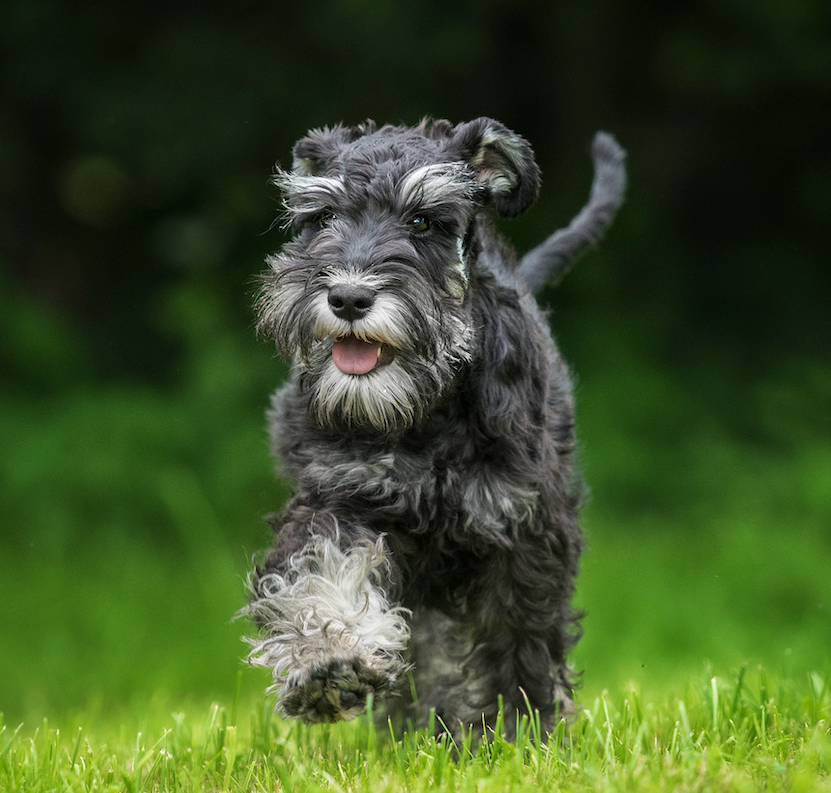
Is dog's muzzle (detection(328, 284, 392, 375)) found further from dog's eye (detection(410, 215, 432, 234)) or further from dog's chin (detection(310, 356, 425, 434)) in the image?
dog's eye (detection(410, 215, 432, 234))

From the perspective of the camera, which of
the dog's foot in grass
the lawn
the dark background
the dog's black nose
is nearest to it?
the dog's foot in grass

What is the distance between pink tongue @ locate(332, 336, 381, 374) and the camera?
3303 millimetres

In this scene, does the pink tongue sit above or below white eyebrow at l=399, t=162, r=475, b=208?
below

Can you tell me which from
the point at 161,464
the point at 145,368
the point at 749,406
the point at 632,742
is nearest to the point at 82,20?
the point at 145,368

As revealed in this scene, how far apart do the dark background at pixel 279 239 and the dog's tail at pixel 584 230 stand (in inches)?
130

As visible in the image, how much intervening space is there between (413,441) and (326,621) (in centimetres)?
60

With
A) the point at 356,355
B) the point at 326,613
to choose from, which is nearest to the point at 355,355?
the point at 356,355

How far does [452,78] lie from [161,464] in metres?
4.22

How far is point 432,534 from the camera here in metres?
3.57

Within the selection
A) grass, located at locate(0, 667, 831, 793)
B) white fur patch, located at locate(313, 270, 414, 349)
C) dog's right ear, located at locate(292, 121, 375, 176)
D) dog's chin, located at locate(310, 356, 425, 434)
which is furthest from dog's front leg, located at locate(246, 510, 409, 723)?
dog's right ear, located at locate(292, 121, 375, 176)

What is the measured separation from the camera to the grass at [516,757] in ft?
9.29

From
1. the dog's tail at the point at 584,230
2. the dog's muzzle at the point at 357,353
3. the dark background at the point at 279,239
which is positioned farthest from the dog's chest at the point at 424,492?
the dark background at the point at 279,239

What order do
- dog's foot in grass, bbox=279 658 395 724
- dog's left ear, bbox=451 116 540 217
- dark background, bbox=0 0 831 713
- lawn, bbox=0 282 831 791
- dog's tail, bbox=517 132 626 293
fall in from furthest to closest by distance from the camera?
dark background, bbox=0 0 831 713 < dog's tail, bbox=517 132 626 293 < dog's left ear, bbox=451 116 540 217 < lawn, bbox=0 282 831 791 < dog's foot in grass, bbox=279 658 395 724

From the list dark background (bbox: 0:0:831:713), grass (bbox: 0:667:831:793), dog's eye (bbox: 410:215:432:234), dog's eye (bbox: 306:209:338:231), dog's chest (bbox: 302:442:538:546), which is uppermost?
dark background (bbox: 0:0:831:713)
